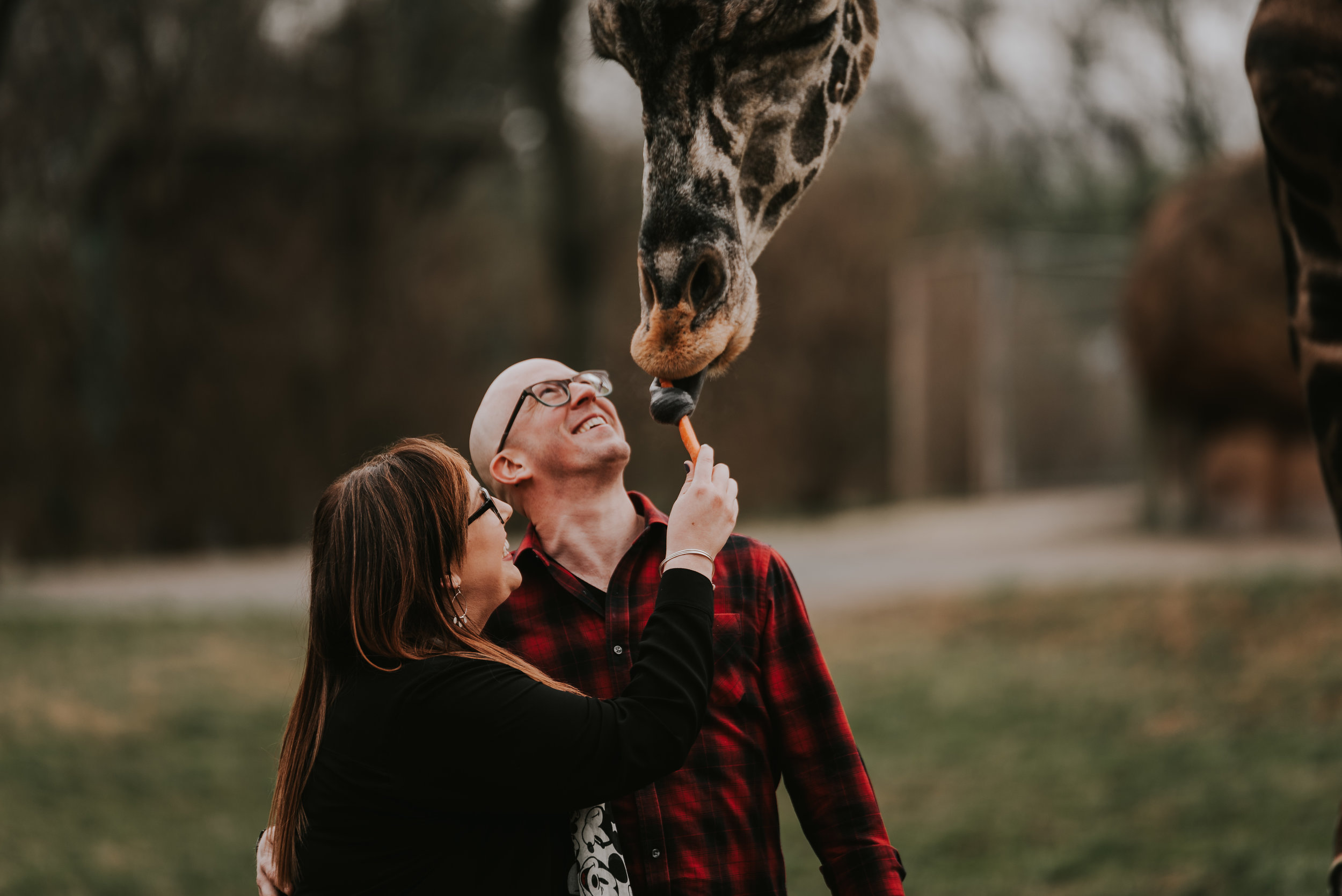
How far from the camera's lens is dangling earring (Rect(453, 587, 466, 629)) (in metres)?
1.80

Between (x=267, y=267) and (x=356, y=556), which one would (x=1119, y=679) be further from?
(x=267, y=267)

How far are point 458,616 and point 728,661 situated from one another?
0.42 metres

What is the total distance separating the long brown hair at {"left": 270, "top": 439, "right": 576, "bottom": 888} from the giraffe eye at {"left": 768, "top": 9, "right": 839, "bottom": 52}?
0.78m

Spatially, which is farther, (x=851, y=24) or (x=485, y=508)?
(x=851, y=24)

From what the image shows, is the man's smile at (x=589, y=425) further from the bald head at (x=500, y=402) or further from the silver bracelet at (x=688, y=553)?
the silver bracelet at (x=688, y=553)

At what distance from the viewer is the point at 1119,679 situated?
6512 mm

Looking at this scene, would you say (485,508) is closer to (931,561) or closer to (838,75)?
(838,75)

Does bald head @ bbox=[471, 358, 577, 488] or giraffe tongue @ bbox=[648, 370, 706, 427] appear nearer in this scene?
giraffe tongue @ bbox=[648, 370, 706, 427]

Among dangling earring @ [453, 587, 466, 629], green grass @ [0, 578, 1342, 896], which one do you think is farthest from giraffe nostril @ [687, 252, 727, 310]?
green grass @ [0, 578, 1342, 896]

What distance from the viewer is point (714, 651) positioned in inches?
75.9

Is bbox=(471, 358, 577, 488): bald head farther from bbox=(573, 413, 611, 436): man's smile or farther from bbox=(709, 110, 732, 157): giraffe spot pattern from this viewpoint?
bbox=(709, 110, 732, 157): giraffe spot pattern

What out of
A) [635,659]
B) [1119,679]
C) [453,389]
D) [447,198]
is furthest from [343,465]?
[635,659]

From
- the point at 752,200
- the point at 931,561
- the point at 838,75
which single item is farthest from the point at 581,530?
the point at 931,561

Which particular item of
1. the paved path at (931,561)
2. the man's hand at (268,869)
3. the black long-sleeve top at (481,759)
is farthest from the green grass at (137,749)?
the black long-sleeve top at (481,759)
